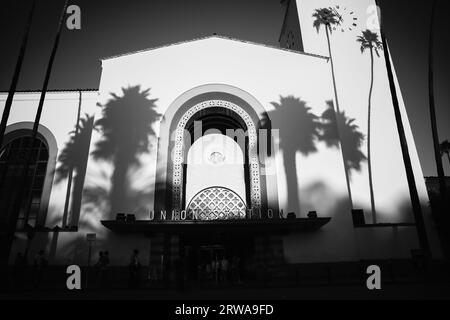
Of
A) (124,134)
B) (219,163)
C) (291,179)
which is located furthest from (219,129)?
(291,179)

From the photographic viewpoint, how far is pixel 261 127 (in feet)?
48.0

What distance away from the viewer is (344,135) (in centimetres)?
1590

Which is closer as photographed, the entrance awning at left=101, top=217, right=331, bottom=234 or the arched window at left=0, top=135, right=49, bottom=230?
the entrance awning at left=101, top=217, right=331, bottom=234

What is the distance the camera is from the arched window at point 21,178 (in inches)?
578

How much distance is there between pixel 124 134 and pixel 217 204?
19.2 feet

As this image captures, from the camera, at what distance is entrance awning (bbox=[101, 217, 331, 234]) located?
11.5 meters

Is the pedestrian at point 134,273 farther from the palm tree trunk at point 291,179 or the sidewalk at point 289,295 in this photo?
the palm tree trunk at point 291,179

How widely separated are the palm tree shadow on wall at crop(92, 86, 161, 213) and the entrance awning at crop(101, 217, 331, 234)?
1404 mm

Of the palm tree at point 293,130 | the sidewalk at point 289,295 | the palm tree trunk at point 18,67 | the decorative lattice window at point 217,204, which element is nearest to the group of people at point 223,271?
the decorative lattice window at point 217,204

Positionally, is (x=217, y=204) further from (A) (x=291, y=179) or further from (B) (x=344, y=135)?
(B) (x=344, y=135)

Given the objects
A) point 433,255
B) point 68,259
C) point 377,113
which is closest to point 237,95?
point 377,113

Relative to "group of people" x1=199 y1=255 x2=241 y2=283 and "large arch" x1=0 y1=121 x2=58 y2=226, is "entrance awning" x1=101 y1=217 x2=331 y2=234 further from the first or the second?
"large arch" x1=0 y1=121 x2=58 y2=226

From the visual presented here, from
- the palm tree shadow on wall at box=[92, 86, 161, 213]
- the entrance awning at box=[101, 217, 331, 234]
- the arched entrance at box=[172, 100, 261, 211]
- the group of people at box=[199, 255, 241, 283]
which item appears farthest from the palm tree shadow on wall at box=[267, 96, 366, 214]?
the palm tree shadow on wall at box=[92, 86, 161, 213]

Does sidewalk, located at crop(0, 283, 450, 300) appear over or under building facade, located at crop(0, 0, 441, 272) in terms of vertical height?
under
